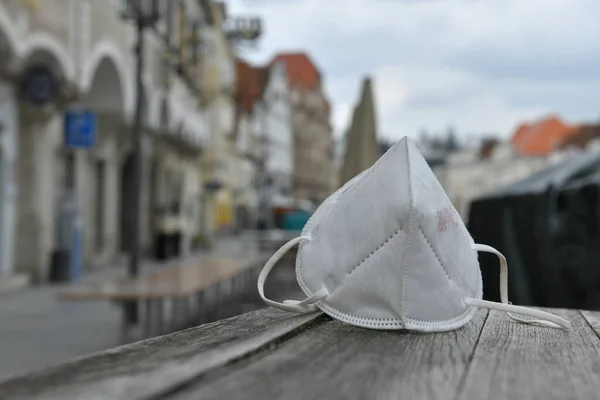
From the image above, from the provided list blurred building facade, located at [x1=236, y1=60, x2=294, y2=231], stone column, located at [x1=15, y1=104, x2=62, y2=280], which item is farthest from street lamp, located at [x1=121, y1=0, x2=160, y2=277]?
blurred building facade, located at [x1=236, y1=60, x2=294, y2=231]

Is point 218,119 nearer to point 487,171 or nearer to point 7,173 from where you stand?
point 7,173

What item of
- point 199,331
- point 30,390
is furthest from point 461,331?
point 30,390

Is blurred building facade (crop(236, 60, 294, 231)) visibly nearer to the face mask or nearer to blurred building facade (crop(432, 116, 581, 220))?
blurred building facade (crop(432, 116, 581, 220))

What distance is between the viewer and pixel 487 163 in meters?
104

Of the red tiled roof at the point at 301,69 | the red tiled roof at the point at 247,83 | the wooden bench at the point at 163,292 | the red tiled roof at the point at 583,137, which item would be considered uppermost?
the red tiled roof at the point at 301,69

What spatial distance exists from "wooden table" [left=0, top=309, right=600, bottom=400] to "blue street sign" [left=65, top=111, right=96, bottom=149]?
13803 millimetres

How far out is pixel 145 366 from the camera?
1.35 metres

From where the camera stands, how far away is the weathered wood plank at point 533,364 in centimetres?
136

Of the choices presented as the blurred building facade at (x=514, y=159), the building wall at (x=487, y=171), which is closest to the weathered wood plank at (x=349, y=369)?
the blurred building facade at (x=514, y=159)

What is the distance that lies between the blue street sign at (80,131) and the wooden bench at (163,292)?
4.86 metres

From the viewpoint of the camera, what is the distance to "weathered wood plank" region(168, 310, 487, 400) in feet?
4.14

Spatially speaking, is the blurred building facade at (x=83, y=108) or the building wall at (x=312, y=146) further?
the building wall at (x=312, y=146)

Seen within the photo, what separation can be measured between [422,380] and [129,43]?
1804 centimetres

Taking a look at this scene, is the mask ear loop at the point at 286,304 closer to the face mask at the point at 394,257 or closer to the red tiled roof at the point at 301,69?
the face mask at the point at 394,257
